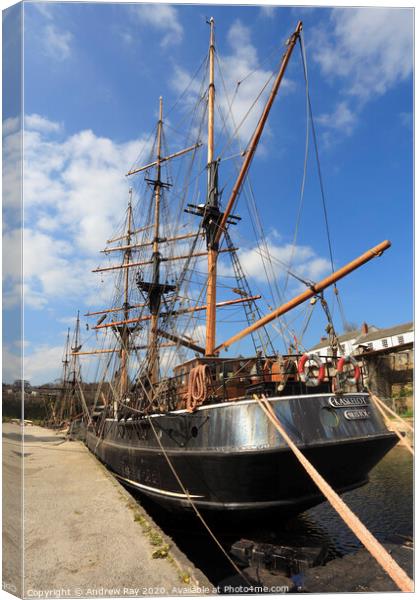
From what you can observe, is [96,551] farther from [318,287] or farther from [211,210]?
[211,210]

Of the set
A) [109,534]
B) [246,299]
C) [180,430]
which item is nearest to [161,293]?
[246,299]

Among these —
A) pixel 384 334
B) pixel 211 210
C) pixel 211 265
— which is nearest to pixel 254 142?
pixel 211 210

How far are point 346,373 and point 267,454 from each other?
3164mm

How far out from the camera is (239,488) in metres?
10.1

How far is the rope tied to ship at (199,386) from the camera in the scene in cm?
1154

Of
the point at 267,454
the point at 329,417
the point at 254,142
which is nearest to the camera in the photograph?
the point at 267,454

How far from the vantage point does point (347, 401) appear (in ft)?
36.3

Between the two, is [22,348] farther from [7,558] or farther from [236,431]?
[236,431]

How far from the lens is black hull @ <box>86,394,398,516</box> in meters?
9.79

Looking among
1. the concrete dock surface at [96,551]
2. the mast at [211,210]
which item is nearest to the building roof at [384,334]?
the mast at [211,210]

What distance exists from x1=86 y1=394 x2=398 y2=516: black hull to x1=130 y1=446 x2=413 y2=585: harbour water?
0.94 m

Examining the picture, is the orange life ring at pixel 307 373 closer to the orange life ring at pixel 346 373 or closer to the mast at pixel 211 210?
the orange life ring at pixel 346 373

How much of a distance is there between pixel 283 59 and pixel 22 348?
12.7 meters

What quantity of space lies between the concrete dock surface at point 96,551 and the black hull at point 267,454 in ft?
6.71
